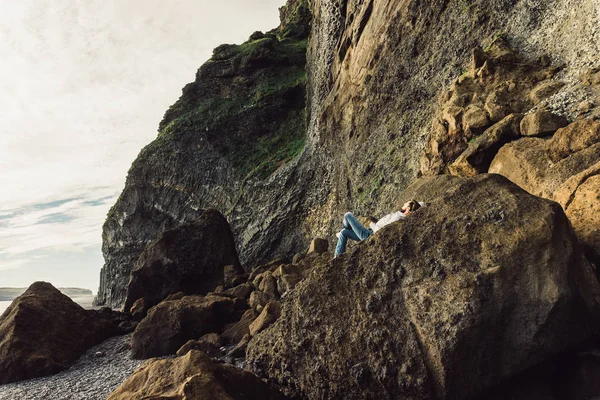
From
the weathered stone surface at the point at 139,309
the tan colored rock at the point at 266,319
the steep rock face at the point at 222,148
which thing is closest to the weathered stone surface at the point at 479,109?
the tan colored rock at the point at 266,319

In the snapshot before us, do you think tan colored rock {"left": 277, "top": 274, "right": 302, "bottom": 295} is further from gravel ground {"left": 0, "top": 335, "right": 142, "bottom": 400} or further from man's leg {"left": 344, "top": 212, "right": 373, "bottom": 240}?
gravel ground {"left": 0, "top": 335, "right": 142, "bottom": 400}

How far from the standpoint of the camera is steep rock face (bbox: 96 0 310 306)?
3700cm

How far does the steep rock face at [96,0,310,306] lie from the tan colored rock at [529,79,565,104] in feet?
71.8

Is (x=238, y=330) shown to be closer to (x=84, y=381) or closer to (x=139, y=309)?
(x=84, y=381)

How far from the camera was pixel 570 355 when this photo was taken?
5.71 meters

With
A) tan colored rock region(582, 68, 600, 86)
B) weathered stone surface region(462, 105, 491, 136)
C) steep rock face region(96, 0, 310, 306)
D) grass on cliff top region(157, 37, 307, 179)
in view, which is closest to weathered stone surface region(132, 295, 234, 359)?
weathered stone surface region(462, 105, 491, 136)

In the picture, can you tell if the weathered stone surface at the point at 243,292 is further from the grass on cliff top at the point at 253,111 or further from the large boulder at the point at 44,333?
the grass on cliff top at the point at 253,111

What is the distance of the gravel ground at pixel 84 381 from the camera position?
964cm

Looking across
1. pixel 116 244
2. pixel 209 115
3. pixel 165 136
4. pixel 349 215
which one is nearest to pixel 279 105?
pixel 209 115

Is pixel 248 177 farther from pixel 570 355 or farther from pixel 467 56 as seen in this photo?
pixel 570 355

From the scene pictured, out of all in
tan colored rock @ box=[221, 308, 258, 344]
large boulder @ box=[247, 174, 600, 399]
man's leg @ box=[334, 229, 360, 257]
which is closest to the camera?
large boulder @ box=[247, 174, 600, 399]

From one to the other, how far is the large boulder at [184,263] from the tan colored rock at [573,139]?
17.7m

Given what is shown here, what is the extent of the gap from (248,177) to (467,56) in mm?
22612

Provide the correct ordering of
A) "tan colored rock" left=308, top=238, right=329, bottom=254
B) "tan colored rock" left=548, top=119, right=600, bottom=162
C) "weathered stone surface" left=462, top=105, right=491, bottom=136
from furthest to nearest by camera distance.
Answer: "tan colored rock" left=308, top=238, right=329, bottom=254 < "weathered stone surface" left=462, top=105, right=491, bottom=136 < "tan colored rock" left=548, top=119, right=600, bottom=162
